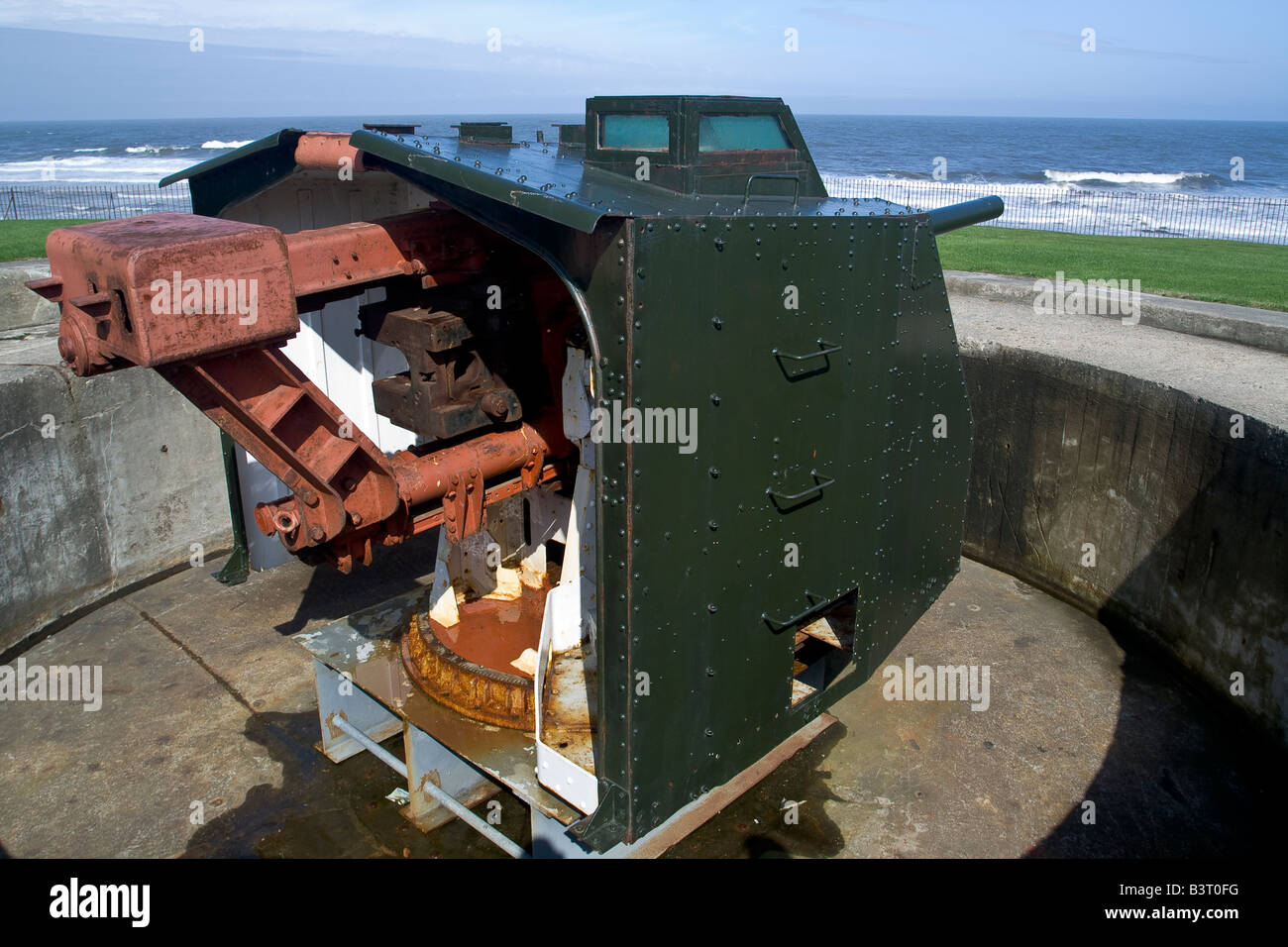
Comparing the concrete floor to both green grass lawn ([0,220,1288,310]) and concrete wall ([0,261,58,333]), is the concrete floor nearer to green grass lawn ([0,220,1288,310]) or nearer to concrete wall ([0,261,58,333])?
concrete wall ([0,261,58,333])

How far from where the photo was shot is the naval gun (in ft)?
11.0

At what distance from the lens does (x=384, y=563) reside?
8.18m

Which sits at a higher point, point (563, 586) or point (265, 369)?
Answer: point (265, 369)

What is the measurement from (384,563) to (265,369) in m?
4.94

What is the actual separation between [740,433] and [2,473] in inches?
213

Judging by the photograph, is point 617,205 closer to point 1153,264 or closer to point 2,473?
point 2,473

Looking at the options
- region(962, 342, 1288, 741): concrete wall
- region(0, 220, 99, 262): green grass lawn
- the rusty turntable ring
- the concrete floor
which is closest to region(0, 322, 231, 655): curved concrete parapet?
the concrete floor

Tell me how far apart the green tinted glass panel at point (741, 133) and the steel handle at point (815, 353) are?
1.05 metres
